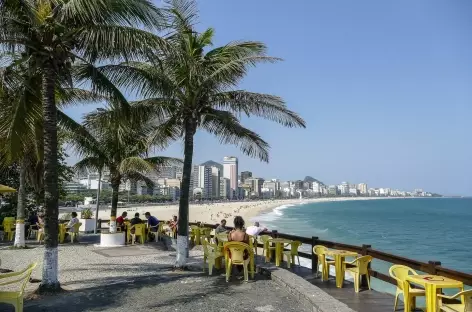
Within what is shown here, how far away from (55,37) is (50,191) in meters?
2.81

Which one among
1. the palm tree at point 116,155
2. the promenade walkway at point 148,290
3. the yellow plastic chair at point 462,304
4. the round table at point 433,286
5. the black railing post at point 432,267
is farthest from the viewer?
the palm tree at point 116,155

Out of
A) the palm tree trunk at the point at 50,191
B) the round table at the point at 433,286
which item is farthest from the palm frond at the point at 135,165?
the round table at the point at 433,286

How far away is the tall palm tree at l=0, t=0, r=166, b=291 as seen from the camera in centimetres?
700

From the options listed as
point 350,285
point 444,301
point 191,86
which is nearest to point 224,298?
point 350,285

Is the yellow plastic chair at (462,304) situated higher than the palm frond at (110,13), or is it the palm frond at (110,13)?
the palm frond at (110,13)

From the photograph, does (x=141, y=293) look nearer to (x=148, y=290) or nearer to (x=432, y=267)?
(x=148, y=290)

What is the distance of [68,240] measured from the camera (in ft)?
54.7

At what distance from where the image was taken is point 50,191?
24.1 ft

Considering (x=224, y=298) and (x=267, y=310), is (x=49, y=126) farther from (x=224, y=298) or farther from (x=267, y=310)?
(x=267, y=310)

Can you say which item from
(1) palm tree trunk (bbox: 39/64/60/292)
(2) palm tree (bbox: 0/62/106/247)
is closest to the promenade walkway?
(1) palm tree trunk (bbox: 39/64/60/292)

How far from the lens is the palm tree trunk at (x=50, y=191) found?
728 centimetres

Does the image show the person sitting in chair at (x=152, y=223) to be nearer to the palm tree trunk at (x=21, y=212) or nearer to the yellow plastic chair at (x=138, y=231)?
the yellow plastic chair at (x=138, y=231)

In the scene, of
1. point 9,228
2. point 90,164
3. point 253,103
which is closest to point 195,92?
point 253,103

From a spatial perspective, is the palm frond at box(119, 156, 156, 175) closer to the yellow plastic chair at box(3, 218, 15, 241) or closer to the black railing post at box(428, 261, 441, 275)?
the yellow plastic chair at box(3, 218, 15, 241)
